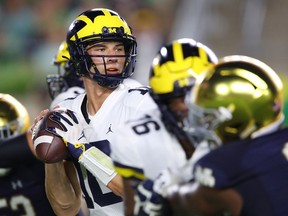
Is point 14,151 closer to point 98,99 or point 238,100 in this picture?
point 98,99

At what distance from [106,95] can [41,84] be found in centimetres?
535

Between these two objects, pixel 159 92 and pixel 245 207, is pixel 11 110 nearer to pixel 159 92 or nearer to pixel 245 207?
pixel 159 92

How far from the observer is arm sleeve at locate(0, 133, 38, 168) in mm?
3801

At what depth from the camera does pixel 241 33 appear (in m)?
9.73

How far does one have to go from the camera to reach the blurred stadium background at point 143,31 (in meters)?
9.23

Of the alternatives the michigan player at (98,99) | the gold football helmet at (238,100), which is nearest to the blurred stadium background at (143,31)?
the michigan player at (98,99)

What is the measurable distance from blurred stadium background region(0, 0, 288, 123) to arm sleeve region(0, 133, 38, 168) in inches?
200

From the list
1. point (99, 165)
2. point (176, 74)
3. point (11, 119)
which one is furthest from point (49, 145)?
point (176, 74)

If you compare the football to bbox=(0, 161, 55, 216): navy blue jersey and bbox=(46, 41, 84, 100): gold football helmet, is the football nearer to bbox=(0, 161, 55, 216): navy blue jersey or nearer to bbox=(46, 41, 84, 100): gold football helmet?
bbox=(0, 161, 55, 216): navy blue jersey

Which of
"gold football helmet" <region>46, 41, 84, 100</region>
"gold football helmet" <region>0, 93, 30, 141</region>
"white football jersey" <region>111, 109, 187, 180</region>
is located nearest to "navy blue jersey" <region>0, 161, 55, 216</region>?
"gold football helmet" <region>0, 93, 30, 141</region>

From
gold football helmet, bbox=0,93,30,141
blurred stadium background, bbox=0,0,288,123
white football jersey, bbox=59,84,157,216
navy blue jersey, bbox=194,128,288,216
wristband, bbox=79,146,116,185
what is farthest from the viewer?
blurred stadium background, bbox=0,0,288,123

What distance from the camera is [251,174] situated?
265 cm

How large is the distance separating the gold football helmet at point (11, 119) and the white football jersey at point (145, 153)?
3.08 ft

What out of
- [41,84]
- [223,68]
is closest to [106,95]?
[223,68]
